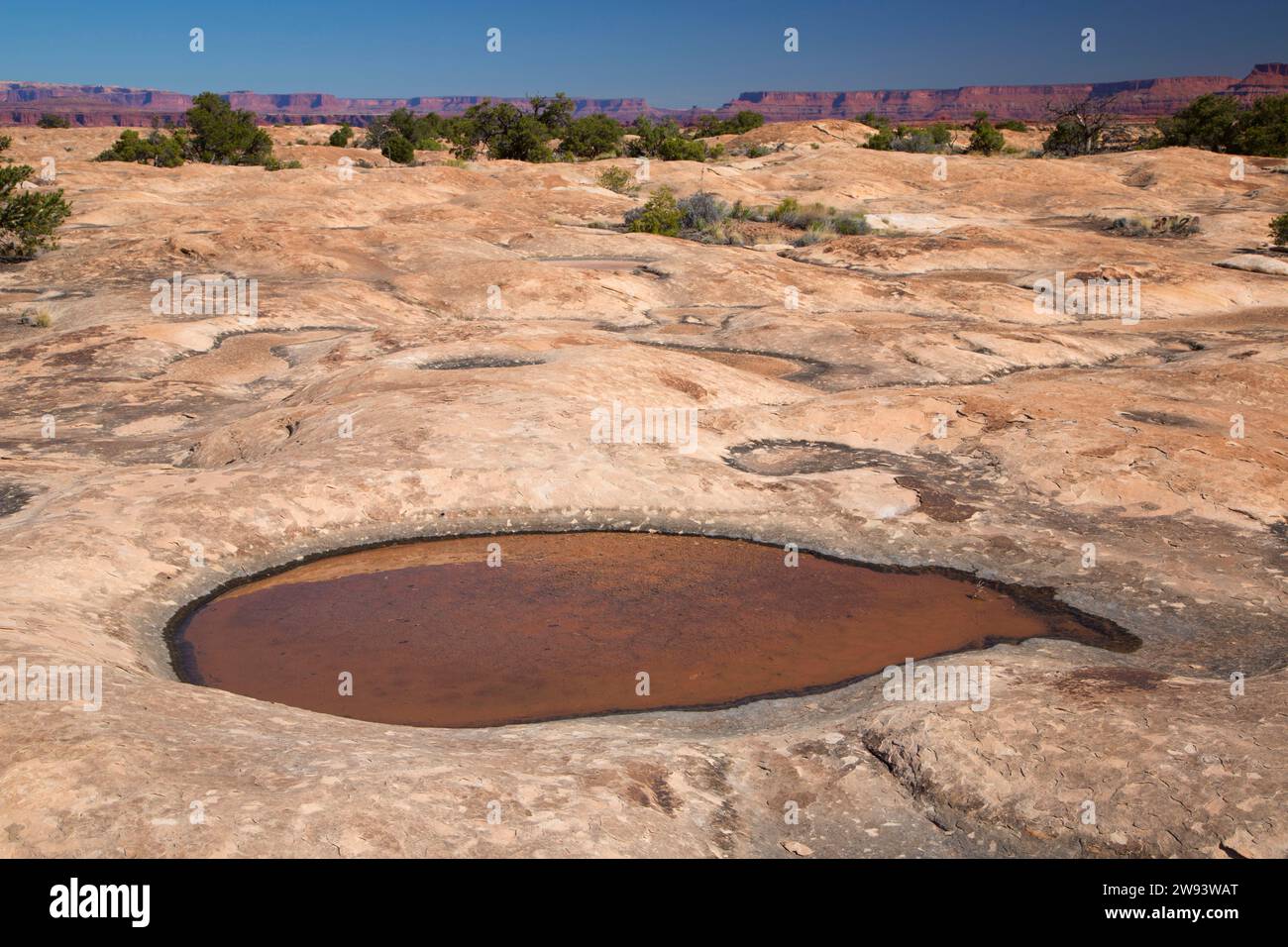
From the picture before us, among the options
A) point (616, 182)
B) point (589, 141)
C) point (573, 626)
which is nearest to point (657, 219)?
point (616, 182)

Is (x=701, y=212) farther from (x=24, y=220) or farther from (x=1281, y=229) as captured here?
(x=24, y=220)

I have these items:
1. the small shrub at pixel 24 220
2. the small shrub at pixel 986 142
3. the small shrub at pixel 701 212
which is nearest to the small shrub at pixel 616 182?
the small shrub at pixel 701 212

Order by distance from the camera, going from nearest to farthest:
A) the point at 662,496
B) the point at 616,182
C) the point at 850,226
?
the point at 662,496 → the point at 850,226 → the point at 616,182

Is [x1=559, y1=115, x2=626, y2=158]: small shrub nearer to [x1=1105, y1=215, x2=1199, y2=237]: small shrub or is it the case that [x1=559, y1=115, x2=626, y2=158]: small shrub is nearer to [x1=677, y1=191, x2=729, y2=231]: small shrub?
[x1=677, y1=191, x2=729, y2=231]: small shrub

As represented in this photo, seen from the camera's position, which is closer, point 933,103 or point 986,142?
point 986,142

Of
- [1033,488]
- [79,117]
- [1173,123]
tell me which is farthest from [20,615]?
[79,117]

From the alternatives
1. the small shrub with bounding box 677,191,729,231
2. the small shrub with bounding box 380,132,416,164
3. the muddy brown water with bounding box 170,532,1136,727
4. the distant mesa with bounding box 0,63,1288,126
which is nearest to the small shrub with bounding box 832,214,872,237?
the small shrub with bounding box 677,191,729,231

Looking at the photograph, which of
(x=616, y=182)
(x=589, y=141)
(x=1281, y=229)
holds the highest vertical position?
(x=589, y=141)

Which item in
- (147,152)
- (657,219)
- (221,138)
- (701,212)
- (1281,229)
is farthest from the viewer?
(221,138)
